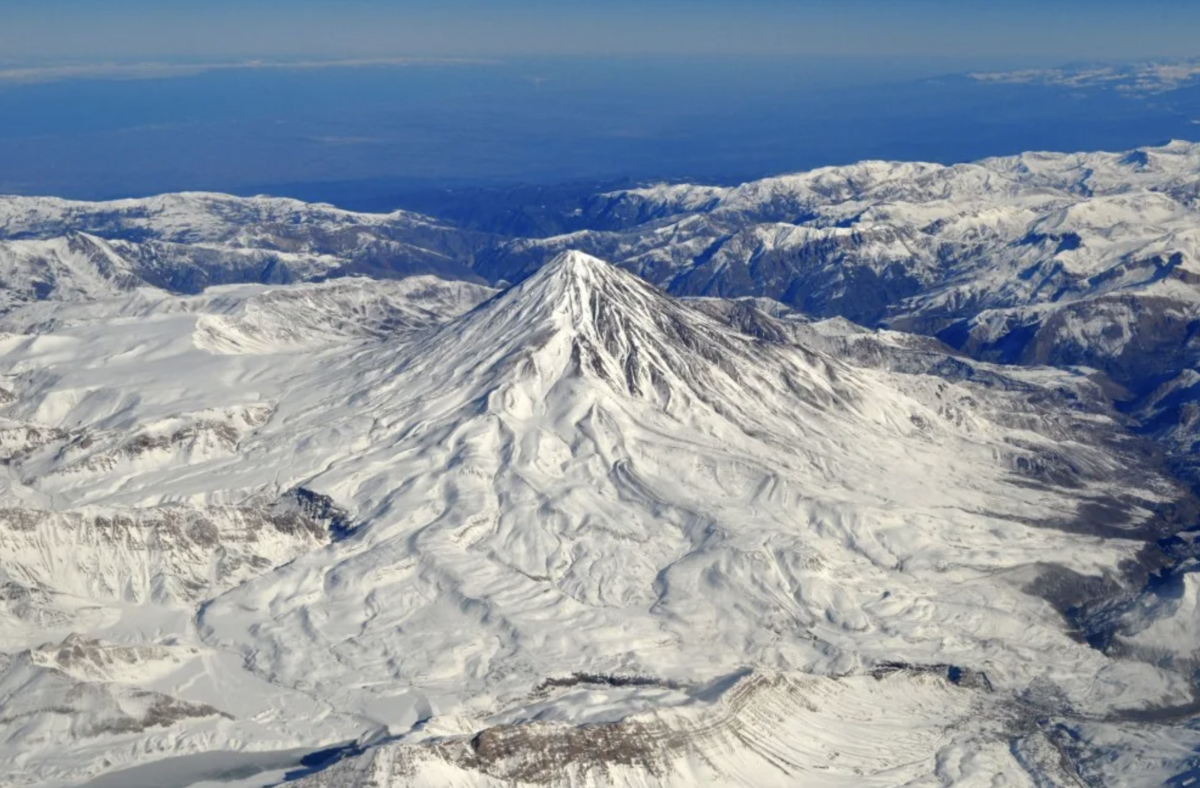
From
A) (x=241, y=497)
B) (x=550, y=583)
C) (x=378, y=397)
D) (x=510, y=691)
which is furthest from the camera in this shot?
(x=378, y=397)

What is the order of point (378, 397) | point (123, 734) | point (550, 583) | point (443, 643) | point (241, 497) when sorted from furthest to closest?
point (378, 397) → point (241, 497) → point (550, 583) → point (443, 643) → point (123, 734)

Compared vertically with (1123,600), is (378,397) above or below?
above

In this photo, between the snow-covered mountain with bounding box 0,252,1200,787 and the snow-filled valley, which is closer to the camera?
the snow-filled valley

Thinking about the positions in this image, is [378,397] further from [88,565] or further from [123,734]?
[123,734]

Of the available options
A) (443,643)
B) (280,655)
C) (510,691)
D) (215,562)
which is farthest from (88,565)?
(510,691)

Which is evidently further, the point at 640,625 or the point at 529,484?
the point at 529,484

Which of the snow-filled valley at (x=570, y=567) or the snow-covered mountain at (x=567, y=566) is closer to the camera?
the snow-filled valley at (x=570, y=567)
